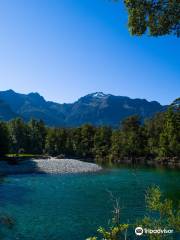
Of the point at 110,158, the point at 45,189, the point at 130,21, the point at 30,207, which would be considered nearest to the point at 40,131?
the point at 110,158

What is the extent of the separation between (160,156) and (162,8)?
11111 centimetres

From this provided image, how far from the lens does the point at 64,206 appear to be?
39.8 m

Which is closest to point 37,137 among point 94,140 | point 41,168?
point 94,140

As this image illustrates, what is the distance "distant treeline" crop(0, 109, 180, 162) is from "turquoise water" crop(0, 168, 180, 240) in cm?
6746

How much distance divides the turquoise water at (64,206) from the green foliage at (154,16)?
39.9 ft

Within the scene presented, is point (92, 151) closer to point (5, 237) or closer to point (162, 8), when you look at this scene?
point (5, 237)

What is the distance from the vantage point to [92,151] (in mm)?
149375

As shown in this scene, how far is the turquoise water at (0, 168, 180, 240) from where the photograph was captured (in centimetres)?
2925

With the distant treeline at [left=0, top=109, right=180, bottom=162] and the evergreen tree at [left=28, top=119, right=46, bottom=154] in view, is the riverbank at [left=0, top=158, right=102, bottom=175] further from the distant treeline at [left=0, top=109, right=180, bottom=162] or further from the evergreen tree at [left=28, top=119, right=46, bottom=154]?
the evergreen tree at [left=28, top=119, right=46, bottom=154]

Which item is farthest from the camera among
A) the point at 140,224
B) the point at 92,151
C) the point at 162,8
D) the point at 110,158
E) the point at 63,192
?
the point at 92,151

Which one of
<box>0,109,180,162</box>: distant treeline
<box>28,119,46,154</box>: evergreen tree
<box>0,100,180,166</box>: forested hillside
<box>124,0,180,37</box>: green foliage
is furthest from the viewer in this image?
<box>28,119,46,154</box>: evergreen tree

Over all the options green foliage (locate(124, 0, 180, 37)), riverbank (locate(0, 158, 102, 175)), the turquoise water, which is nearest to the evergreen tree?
riverbank (locate(0, 158, 102, 175))

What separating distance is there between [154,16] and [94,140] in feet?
448

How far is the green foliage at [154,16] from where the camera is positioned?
12.7 meters
